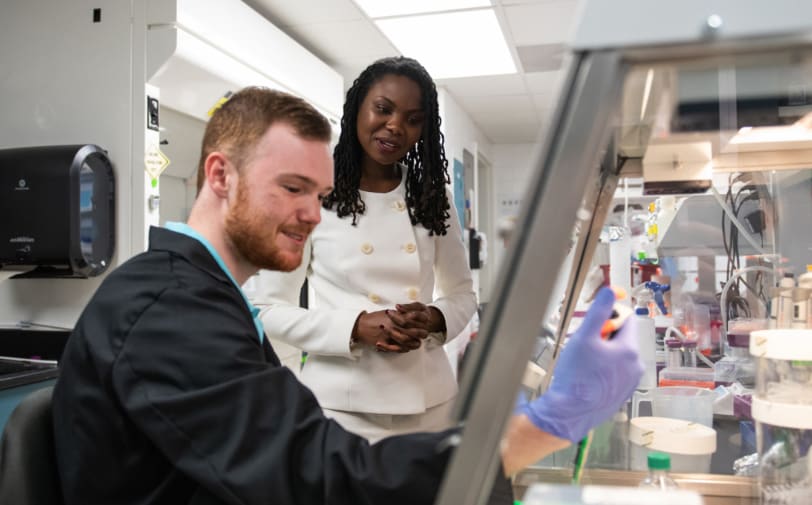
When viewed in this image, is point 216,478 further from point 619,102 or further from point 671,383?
point 671,383

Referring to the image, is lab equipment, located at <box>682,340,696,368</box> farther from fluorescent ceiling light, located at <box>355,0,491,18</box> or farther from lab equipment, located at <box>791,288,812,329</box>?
fluorescent ceiling light, located at <box>355,0,491,18</box>

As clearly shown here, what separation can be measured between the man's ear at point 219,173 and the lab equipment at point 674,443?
0.75 metres

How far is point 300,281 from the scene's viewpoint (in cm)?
163

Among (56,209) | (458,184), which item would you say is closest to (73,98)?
(56,209)

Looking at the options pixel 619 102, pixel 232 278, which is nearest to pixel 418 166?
pixel 232 278

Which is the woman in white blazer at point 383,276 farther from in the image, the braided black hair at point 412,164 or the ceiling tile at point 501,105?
the ceiling tile at point 501,105

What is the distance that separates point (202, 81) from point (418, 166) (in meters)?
1.13

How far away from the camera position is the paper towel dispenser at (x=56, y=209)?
214 cm

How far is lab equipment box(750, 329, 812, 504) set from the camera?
1.01 m

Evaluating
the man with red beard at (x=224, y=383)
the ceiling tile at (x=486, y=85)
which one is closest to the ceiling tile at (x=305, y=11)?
the ceiling tile at (x=486, y=85)

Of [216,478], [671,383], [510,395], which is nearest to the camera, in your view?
[510,395]

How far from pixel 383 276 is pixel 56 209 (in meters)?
1.20

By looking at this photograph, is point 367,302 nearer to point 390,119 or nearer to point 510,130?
point 390,119

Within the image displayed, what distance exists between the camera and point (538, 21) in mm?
3449
